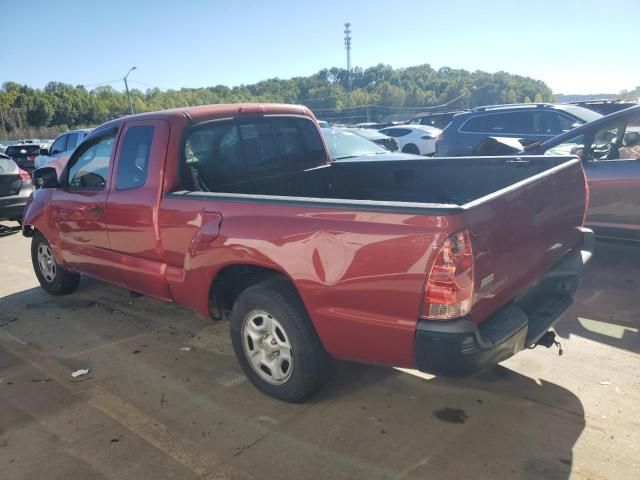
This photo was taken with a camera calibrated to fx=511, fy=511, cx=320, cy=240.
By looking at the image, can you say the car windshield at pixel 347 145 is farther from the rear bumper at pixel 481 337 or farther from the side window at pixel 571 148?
the rear bumper at pixel 481 337

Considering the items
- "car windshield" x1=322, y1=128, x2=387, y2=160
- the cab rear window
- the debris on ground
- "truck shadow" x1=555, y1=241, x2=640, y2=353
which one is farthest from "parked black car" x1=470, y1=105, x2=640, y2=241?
the debris on ground

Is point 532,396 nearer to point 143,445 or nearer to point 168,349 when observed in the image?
point 143,445

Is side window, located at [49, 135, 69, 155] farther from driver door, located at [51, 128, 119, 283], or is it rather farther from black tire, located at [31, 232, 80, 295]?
driver door, located at [51, 128, 119, 283]

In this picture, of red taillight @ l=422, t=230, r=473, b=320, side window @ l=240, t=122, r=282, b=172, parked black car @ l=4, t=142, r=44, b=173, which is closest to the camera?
red taillight @ l=422, t=230, r=473, b=320

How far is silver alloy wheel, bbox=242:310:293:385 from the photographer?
10.3 feet

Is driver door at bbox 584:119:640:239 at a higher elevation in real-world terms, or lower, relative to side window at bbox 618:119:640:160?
A: lower

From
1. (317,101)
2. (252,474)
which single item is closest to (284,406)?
(252,474)

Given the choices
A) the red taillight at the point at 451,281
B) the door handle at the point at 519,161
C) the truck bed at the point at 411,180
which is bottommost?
the red taillight at the point at 451,281

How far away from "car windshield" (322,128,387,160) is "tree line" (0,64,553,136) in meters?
46.1

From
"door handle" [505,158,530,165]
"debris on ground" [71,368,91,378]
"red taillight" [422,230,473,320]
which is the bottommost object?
"debris on ground" [71,368,91,378]

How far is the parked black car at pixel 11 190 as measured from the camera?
9195 mm

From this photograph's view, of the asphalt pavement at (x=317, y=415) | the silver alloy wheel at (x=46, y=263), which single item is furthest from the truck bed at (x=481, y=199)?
the silver alloy wheel at (x=46, y=263)

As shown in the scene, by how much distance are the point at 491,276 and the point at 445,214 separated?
0.47 meters

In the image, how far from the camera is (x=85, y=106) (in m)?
73.5
